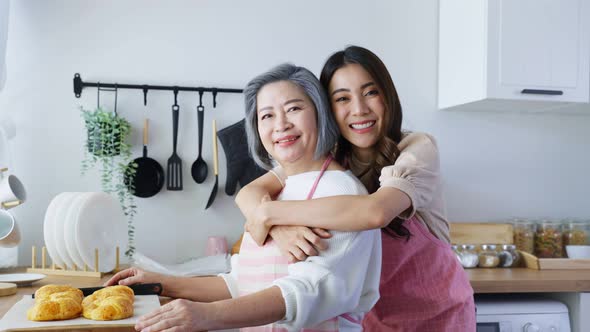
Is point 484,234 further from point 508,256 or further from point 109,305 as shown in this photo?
A: point 109,305

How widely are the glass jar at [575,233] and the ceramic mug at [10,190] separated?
2170 mm

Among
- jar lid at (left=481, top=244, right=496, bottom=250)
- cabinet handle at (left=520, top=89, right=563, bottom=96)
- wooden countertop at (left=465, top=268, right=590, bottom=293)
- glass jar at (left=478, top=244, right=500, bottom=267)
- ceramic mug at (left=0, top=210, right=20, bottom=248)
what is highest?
cabinet handle at (left=520, top=89, right=563, bottom=96)

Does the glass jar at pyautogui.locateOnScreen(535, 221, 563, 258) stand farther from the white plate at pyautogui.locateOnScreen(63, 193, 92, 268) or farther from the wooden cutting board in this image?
the wooden cutting board

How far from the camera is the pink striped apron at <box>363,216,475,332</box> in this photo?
147 cm

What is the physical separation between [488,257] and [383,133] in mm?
1219

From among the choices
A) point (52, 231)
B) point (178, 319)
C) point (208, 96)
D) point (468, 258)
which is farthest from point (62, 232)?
point (468, 258)

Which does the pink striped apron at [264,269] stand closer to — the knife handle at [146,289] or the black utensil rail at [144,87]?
the knife handle at [146,289]

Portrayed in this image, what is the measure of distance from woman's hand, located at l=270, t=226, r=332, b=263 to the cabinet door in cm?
151

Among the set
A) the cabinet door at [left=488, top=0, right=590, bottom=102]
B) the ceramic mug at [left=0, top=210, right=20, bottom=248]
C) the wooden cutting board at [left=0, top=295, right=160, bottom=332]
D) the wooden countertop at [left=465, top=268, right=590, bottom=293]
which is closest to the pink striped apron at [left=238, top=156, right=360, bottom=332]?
the wooden cutting board at [left=0, top=295, right=160, bottom=332]

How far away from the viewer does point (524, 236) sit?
8.76 ft

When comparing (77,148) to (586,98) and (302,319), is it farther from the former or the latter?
(586,98)

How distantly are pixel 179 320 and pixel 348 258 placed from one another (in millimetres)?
314

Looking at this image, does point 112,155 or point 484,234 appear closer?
point 112,155

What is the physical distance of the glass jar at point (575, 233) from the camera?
2697mm
